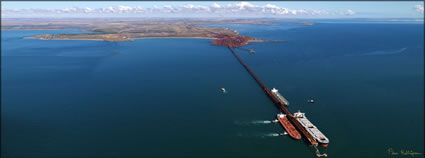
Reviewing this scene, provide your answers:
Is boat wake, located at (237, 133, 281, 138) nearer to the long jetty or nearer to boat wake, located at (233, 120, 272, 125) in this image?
boat wake, located at (233, 120, 272, 125)

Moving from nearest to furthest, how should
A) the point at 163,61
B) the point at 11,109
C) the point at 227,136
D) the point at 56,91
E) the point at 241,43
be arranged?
the point at 227,136
the point at 11,109
the point at 56,91
the point at 163,61
the point at 241,43

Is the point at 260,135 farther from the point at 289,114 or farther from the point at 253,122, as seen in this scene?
the point at 289,114

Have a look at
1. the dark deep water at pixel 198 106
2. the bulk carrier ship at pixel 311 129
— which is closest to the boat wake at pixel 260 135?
the dark deep water at pixel 198 106

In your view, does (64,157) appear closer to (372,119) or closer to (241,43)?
(372,119)

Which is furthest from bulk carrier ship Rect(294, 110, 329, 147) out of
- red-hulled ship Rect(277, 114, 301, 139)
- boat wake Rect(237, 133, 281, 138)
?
boat wake Rect(237, 133, 281, 138)

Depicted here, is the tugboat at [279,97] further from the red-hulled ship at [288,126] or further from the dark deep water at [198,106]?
the red-hulled ship at [288,126]

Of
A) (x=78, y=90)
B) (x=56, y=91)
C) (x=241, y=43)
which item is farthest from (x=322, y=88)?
(x=241, y=43)
